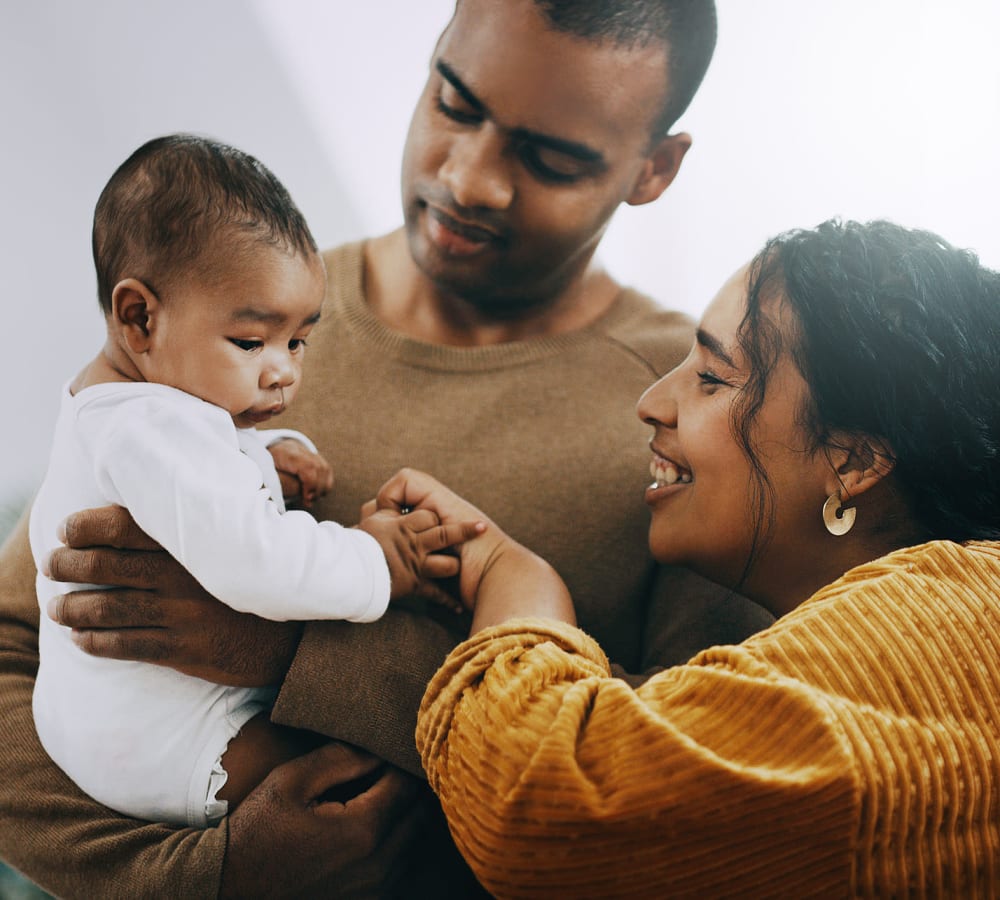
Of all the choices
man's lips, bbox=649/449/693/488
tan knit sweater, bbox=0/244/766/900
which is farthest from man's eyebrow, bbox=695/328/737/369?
tan knit sweater, bbox=0/244/766/900

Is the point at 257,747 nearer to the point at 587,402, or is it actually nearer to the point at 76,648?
the point at 76,648

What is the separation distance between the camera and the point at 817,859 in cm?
79

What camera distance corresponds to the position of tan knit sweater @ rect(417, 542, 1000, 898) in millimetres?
777

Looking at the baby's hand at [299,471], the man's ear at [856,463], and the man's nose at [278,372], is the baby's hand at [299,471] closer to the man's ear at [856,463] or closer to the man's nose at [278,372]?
the man's nose at [278,372]

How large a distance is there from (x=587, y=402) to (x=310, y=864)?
29.8 inches

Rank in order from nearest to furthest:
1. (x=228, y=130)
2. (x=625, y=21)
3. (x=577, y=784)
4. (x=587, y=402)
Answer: (x=577, y=784) → (x=625, y=21) → (x=587, y=402) → (x=228, y=130)

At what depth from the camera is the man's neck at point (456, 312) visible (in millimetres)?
1558

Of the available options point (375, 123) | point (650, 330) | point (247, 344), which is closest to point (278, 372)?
point (247, 344)

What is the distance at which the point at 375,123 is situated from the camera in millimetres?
2334

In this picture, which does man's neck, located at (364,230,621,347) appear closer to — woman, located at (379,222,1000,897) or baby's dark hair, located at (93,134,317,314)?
woman, located at (379,222,1000,897)

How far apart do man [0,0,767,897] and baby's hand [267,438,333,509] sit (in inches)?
3.5

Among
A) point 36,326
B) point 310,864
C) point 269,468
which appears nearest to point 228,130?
point 36,326

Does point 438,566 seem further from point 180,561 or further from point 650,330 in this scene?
point 650,330

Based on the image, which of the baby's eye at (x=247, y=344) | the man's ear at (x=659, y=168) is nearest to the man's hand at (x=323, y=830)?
the baby's eye at (x=247, y=344)
